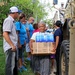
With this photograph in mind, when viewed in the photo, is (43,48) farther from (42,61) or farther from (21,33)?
(21,33)

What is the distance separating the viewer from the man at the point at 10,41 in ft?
24.0

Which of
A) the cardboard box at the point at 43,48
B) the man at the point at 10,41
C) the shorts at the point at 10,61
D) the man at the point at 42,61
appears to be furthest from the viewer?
the man at the point at 42,61

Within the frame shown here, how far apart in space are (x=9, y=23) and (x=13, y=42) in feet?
1.37

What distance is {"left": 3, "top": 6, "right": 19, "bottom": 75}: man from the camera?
7312 mm

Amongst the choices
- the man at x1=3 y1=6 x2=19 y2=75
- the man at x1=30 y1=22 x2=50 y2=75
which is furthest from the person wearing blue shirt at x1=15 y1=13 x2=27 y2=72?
the man at x1=3 y1=6 x2=19 y2=75

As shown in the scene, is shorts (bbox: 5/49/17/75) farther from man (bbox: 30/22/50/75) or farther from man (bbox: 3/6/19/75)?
man (bbox: 30/22/50/75)

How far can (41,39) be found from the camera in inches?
312

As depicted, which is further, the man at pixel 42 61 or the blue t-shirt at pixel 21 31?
the blue t-shirt at pixel 21 31

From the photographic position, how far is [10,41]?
7273 millimetres

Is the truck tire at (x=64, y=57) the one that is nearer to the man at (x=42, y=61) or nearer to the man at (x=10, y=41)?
the man at (x=42, y=61)

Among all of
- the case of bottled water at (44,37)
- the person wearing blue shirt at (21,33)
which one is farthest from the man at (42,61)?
the person wearing blue shirt at (21,33)

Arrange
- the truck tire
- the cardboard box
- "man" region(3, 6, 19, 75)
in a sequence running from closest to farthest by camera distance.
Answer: the truck tire < "man" region(3, 6, 19, 75) < the cardboard box

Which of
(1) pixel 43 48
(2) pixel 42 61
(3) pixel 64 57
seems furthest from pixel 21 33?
(3) pixel 64 57

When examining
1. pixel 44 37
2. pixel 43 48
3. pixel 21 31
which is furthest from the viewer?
pixel 21 31
